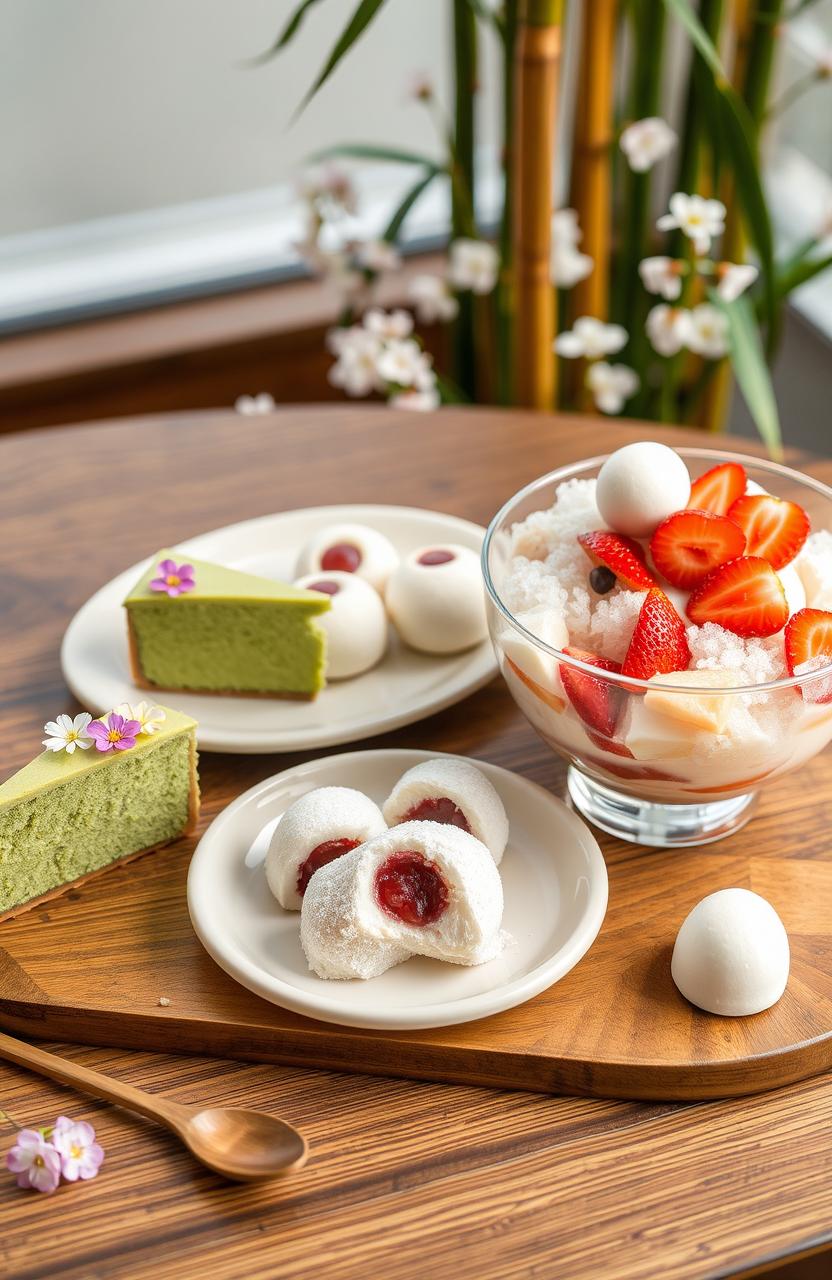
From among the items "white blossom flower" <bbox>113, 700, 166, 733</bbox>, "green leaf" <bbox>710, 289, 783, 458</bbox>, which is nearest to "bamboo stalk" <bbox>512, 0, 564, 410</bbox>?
"green leaf" <bbox>710, 289, 783, 458</bbox>

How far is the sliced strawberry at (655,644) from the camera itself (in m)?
0.93

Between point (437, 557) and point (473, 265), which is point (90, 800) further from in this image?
point (473, 265)

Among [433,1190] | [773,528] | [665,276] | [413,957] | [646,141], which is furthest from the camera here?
[646,141]

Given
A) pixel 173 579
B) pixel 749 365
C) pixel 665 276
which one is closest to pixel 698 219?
pixel 665 276

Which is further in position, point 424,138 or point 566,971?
point 424,138

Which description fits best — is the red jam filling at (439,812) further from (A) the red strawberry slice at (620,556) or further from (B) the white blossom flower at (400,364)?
(B) the white blossom flower at (400,364)

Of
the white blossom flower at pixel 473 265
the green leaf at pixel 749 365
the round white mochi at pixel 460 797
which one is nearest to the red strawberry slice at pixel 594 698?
the round white mochi at pixel 460 797

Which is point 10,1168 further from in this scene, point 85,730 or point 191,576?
point 191,576

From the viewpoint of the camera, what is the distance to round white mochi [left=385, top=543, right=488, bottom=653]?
1182 mm

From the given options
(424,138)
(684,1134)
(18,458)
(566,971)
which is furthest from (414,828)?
(424,138)

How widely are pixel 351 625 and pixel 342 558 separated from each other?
0.33ft

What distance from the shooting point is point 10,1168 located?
0.81 metres

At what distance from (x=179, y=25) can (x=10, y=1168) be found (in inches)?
81.1

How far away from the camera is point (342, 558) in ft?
4.09
